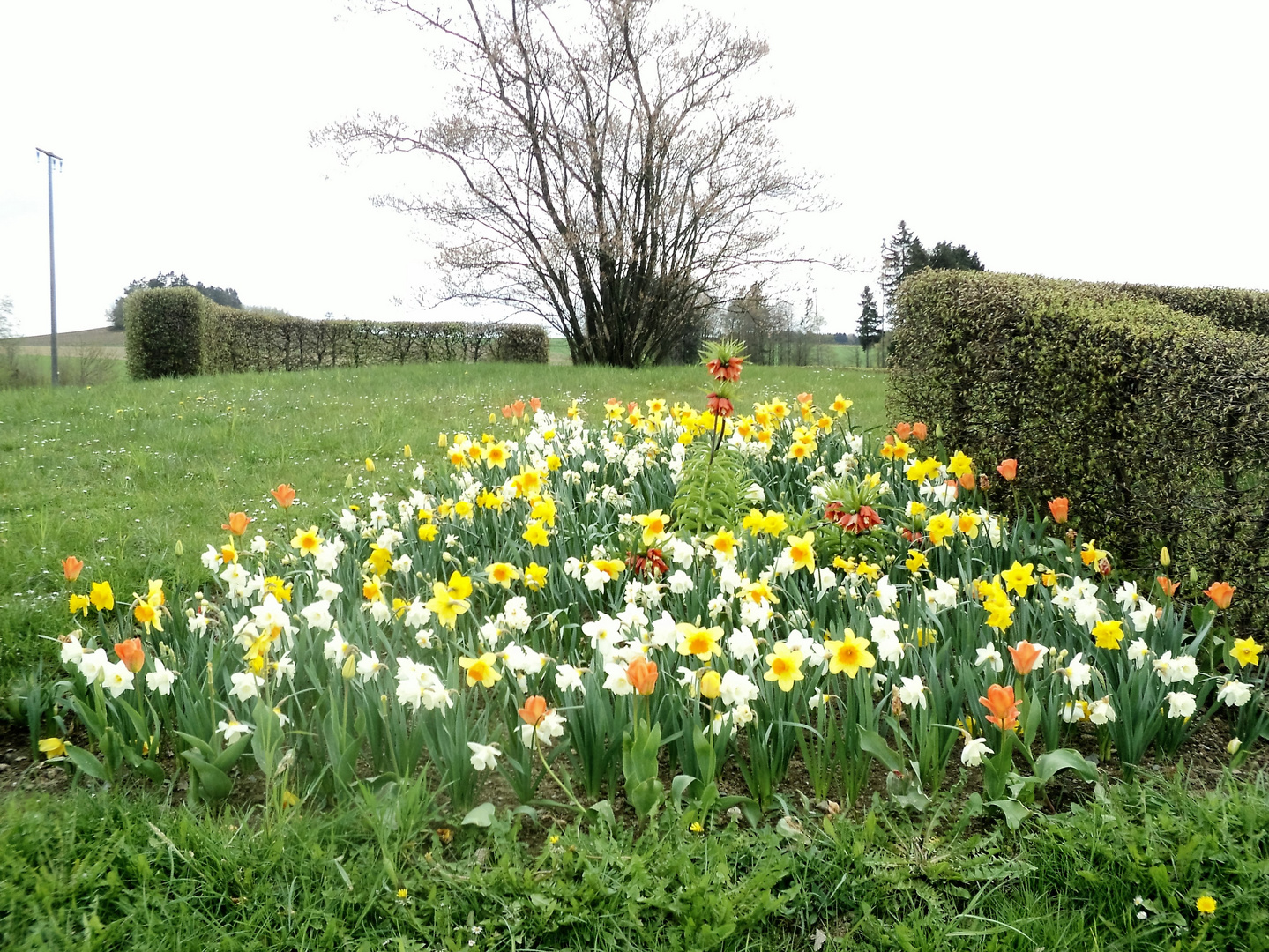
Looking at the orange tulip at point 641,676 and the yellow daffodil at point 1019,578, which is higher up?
the yellow daffodil at point 1019,578

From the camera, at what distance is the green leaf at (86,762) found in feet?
7.28

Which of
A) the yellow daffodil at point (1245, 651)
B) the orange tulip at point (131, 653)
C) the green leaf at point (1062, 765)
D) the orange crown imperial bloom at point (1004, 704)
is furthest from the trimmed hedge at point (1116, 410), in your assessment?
the orange tulip at point (131, 653)

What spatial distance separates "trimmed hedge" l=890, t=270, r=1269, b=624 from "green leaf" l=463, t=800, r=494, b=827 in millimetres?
2898

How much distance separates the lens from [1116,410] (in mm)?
3777

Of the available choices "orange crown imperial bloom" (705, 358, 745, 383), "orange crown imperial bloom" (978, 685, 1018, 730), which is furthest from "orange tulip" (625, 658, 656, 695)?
"orange crown imperial bloom" (705, 358, 745, 383)

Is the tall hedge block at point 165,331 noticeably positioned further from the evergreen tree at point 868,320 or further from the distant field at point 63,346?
the evergreen tree at point 868,320

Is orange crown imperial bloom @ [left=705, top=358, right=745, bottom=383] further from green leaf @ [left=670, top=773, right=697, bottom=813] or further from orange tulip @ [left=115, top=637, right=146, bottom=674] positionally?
orange tulip @ [left=115, top=637, right=146, bottom=674]

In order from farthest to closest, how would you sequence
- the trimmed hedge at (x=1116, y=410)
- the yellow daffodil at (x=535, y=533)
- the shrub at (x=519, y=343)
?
1. the shrub at (x=519, y=343)
2. the trimmed hedge at (x=1116, y=410)
3. the yellow daffodil at (x=535, y=533)

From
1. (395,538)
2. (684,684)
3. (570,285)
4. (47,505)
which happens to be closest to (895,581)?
(684,684)

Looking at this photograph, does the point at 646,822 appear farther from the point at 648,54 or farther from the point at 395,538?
the point at 648,54

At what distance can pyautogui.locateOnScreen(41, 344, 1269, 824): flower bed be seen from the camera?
210cm

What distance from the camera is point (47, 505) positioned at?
5012mm

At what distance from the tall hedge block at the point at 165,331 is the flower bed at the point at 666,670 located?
1315cm

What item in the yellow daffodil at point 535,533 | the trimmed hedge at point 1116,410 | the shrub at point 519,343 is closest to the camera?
the yellow daffodil at point 535,533
